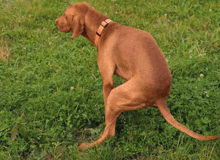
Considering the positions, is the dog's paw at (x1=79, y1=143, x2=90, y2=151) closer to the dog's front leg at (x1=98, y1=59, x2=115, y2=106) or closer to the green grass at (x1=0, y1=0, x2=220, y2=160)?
the green grass at (x1=0, y1=0, x2=220, y2=160)

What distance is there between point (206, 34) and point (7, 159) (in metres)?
3.92

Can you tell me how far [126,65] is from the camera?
109 inches

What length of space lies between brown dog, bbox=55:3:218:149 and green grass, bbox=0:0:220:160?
0.36 meters

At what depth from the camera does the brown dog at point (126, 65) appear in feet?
8.14

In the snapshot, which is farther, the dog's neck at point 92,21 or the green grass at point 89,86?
the dog's neck at point 92,21

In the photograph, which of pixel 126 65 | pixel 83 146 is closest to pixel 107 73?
pixel 126 65

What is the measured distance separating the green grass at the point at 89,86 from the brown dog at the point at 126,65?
363 mm

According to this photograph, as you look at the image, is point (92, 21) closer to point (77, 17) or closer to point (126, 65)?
point (77, 17)

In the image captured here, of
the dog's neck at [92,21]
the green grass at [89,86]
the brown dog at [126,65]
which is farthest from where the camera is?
the dog's neck at [92,21]

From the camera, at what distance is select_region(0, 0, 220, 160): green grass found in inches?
113

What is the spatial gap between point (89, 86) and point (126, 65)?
1.10m

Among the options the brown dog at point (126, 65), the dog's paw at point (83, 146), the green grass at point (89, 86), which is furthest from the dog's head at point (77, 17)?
the dog's paw at point (83, 146)

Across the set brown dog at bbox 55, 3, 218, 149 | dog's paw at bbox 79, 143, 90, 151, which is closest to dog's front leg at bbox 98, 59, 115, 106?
brown dog at bbox 55, 3, 218, 149

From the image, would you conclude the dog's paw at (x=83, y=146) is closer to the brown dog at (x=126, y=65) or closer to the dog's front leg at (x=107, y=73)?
the brown dog at (x=126, y=65)
